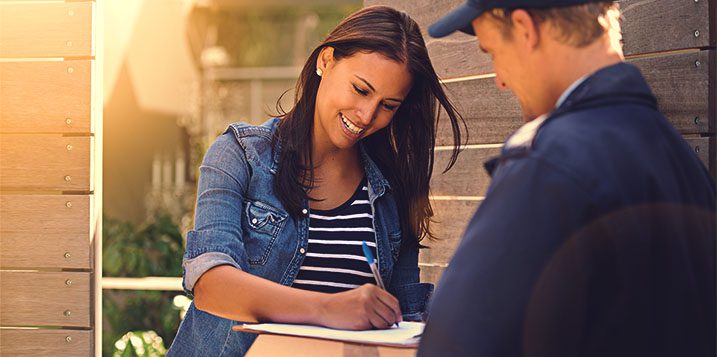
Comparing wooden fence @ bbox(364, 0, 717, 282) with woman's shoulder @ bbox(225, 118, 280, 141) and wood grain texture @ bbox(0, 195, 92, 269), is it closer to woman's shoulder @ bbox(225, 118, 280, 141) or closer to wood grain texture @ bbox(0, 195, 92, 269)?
woman's shoulder @ bbox(225, 118, 280, 141)

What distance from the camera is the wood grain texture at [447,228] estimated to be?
11.0 ft

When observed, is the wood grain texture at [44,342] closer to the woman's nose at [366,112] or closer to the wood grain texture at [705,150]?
the woman's nose at [366,112]

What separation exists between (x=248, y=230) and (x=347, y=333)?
61 centimetres

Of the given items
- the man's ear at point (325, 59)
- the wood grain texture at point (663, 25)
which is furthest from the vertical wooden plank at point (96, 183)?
the wood grain texture at point (663, 25)

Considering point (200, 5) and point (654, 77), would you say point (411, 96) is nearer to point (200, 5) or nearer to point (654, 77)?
point (654, 77)

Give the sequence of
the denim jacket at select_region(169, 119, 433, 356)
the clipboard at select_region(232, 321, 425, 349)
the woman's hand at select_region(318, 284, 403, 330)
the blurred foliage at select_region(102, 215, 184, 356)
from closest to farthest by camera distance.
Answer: the clipboard at select_region(232, 321, 425, 349) → the woman's hand at select_region(318, 284, 403, 330) → the denim jacket at select_region(169, 119, 433, 356) → the blurred foliage at select_region(102, 215, 184, 356)

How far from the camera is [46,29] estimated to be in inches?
142

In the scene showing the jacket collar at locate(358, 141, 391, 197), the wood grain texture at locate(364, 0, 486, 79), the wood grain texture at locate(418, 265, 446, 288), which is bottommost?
the wood grain texture at locate(418, 265, 446, 288)

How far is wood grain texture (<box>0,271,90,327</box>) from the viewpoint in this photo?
11.8ft

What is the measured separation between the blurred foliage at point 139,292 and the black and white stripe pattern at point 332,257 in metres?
3.37

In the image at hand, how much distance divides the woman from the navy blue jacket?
100cm

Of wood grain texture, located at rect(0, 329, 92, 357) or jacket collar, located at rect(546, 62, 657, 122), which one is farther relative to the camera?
wood grain texture, located at rect(0, 329, 92, 357)

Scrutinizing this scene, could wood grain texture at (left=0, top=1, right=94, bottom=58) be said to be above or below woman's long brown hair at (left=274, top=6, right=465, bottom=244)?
above

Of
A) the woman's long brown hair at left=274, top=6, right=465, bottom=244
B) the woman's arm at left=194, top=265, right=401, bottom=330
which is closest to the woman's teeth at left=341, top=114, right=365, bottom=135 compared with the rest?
the woman's long brown hair at left=274, top=6, right=465, bottom=244
